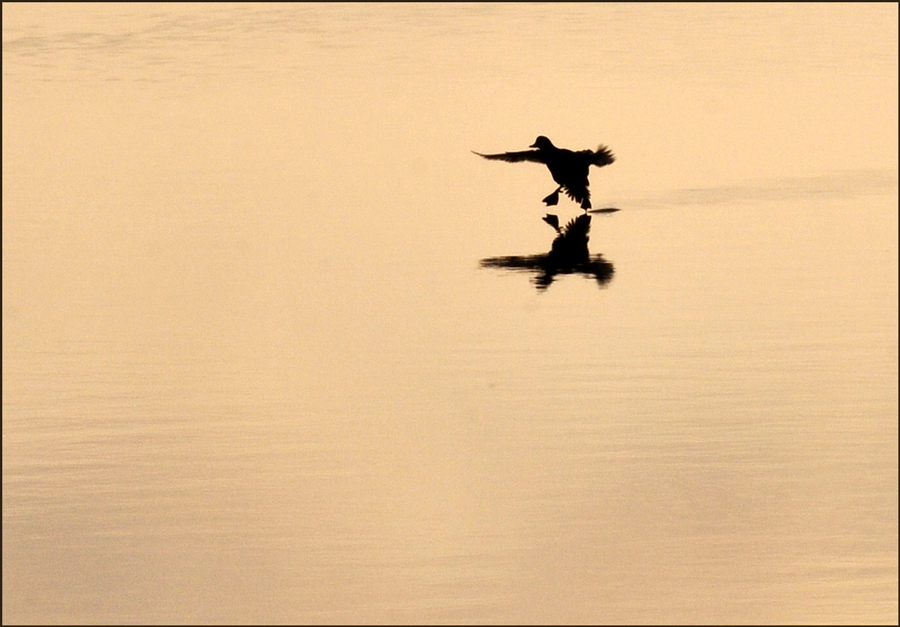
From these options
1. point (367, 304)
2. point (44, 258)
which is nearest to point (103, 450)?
point (367, 304)

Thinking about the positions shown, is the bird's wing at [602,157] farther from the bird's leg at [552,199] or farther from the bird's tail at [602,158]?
the bird's leg at [552,199]

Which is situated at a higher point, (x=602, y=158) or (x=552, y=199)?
(x=552, y=199)

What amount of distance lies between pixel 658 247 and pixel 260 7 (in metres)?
20.6

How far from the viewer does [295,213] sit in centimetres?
1667

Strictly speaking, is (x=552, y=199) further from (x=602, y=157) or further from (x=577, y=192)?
(x=602, y=157)

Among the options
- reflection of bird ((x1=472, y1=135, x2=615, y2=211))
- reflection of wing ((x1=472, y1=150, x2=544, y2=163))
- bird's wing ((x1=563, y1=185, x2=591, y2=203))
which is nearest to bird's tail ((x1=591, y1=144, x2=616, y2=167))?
reflection of bird ((x1=472, y1=135, x2=615, y2=211))

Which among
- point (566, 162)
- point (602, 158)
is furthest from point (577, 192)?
point (602, 158)

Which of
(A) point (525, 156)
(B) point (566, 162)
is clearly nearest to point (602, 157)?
(B) point (566, 162)

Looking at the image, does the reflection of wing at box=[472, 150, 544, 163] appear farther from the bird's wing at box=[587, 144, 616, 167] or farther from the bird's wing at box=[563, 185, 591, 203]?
the bird's wing at box=[587, 144, 616, 167]

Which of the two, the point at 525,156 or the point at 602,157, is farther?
the point at 525,156

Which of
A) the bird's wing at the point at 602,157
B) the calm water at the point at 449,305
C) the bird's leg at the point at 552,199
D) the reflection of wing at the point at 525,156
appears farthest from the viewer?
the bird's leg at the point at 552,199

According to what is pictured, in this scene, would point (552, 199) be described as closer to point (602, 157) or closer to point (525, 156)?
point (525, 156)

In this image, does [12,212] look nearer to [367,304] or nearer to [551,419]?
[367,304]

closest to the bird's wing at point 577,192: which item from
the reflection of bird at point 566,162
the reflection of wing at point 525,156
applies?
the reflection of bird at point 566,162
